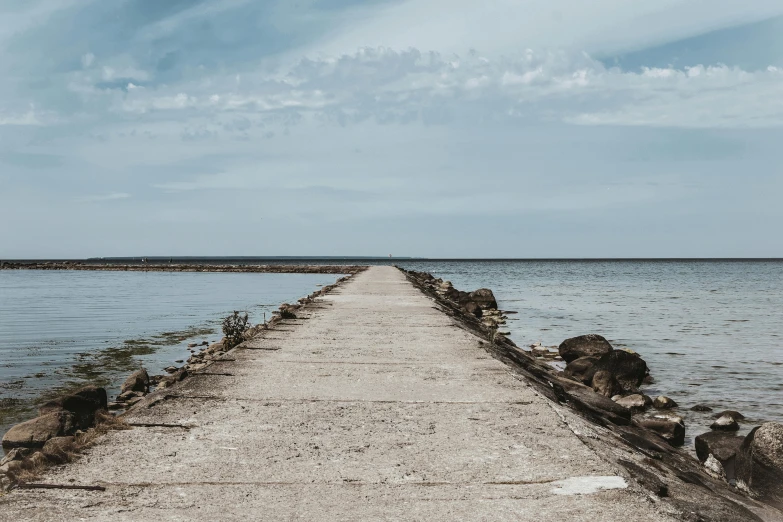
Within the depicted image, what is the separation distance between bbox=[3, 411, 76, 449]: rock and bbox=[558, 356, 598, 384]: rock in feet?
26.1

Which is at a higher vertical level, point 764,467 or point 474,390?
point 474,390

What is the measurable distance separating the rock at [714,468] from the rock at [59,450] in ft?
17.1

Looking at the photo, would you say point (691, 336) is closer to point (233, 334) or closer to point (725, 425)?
point (725, 425)

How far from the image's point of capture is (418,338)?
10.3 m

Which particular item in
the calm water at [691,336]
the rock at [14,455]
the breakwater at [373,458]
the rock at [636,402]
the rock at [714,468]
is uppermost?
the breakwater at [373,458]

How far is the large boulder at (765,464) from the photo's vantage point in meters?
5.44

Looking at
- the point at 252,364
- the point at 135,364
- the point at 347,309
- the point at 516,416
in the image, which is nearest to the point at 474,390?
the point at 516,416

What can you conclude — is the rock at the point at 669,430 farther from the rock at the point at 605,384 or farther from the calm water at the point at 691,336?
the rock at the point at 605,384

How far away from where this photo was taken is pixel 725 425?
825 centimetres

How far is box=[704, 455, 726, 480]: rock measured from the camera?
20.2 feet

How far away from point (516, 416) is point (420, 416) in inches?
29.3

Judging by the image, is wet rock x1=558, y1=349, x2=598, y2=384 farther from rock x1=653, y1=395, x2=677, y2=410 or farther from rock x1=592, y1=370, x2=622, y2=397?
rock x1=653, y1=395, x2=677, y2=410

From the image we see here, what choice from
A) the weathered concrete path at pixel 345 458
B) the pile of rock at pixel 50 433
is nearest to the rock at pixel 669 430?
→ the weathered concrete path at pixel 345 458

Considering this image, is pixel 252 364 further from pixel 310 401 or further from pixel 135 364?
pixel 135 364
